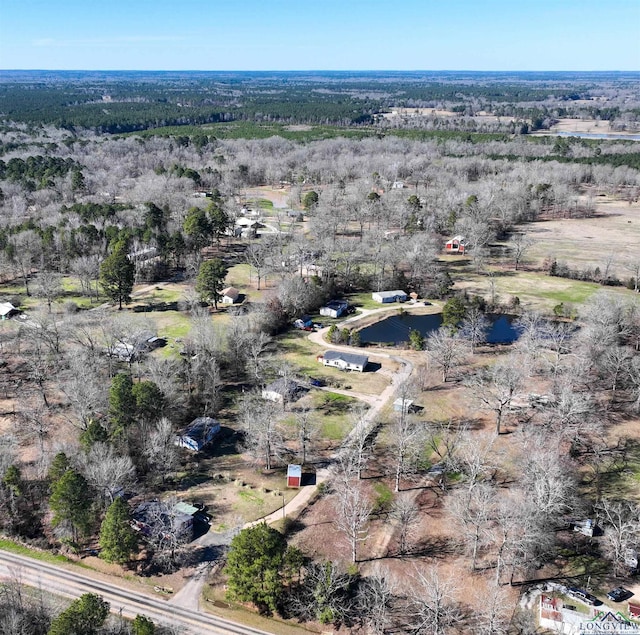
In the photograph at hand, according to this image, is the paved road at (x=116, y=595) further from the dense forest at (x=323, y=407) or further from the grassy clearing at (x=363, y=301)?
the grassy clearing at (x=363, y=301)

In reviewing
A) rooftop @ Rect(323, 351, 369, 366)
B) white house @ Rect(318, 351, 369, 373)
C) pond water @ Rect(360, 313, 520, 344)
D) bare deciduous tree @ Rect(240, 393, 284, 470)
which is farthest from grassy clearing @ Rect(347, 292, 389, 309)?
bare deciduous tree @ Rect(240, 393, 284, 470)

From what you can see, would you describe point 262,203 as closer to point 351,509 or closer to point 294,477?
point 294,477

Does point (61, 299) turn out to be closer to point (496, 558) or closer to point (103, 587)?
point (103, 587)

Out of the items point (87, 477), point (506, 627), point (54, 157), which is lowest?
point (506, 627)

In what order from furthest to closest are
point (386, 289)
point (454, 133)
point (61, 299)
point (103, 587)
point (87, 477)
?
point (454, 133)
point (386, 289)
point (61, 299)
point (87, 477)
point (103, 587)

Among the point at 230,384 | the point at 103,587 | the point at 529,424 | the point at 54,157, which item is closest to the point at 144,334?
the point at 230,384

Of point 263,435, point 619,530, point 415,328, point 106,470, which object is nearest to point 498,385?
point 619,530
